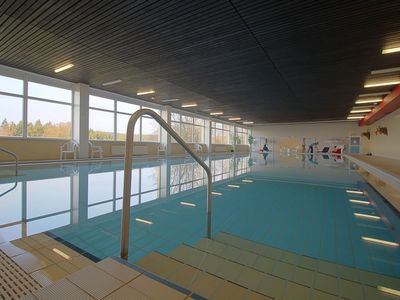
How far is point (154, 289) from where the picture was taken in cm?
106

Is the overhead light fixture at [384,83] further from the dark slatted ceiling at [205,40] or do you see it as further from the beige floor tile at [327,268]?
the beige floor tile at [327,268]

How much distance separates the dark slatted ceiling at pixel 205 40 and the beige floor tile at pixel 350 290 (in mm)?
4237

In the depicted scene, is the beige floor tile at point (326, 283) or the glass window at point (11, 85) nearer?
the beige floor tile at point (326, 283)

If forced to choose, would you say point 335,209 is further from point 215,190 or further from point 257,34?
point 257,34

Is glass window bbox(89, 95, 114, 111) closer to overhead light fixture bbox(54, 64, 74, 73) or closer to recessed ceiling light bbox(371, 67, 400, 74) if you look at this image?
overhead light fixture bbox(54, 64, 74, 73)

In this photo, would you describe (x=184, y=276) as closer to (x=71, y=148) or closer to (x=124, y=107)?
(x=71, y=148)

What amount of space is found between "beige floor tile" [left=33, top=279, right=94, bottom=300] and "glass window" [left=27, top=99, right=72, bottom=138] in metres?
9.75

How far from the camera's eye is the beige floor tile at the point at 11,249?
62.2 inches

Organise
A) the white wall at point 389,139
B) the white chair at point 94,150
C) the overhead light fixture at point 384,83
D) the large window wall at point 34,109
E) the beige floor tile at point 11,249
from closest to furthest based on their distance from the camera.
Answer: the beige floor tile at point 11,249 → the large window wall at point 34,109 → the overhead light fixture at point 384,83 → the white chair at point 94,150 → the white wall at point 389,139

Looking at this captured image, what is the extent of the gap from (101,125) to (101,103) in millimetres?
1128

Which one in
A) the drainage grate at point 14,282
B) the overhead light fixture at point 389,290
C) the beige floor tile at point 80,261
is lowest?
the overhead light fixture at point 389,290

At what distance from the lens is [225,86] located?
382 inches

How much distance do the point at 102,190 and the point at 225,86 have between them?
23.5 feet

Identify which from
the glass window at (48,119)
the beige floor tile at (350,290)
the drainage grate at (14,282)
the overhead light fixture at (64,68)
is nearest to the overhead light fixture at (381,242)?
the beige floor tile at (350,290)
